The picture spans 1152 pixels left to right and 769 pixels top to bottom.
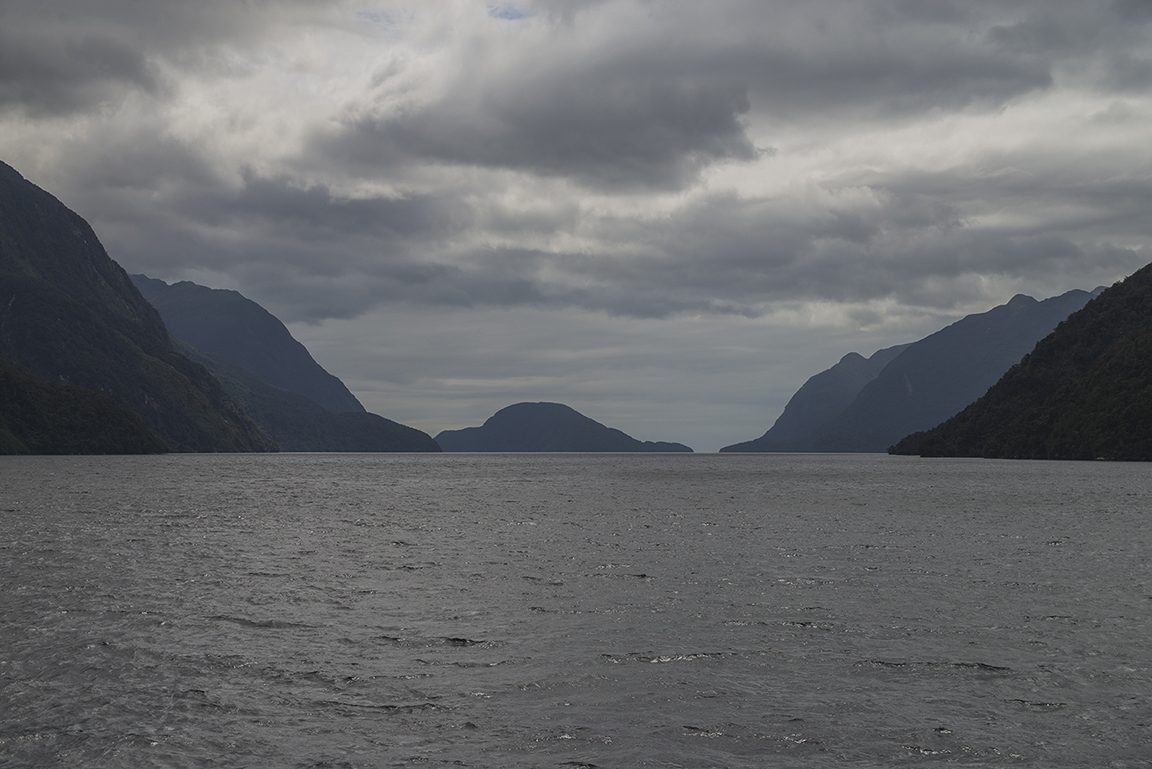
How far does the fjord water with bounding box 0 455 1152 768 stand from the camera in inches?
719

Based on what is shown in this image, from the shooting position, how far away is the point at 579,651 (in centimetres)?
2745

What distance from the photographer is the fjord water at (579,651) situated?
18266mm

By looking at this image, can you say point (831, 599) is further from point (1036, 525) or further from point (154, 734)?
point (1036, 525)

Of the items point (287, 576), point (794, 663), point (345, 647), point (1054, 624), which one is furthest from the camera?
point (287, 576)

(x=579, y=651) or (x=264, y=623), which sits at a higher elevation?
(x=579, y=651)

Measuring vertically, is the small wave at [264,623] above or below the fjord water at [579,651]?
below

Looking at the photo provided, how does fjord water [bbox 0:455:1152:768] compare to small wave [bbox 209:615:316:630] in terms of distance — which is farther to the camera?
small wave [bbox 209:615:316:630]

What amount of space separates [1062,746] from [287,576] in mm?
39595

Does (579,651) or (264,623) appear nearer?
(579,651)

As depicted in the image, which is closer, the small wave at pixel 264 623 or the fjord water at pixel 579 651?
the fjord water at pixel 579 651

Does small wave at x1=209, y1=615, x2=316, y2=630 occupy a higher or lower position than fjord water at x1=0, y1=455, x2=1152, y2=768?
lower

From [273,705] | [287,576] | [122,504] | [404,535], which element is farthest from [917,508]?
[122,504]

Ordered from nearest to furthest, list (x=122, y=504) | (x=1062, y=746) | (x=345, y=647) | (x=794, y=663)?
1. (x=1062, y=746)
2. (x=794, y=663)
3. (x=345, y=647)
4. (x=122, y=504)

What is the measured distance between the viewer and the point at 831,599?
122 ft
